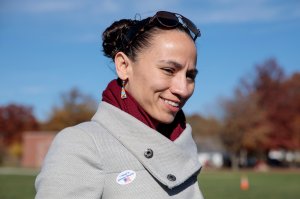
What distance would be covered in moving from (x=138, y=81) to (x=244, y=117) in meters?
56.6

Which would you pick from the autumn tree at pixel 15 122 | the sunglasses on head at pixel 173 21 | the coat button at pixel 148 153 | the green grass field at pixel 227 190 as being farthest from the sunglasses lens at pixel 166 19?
the autumn tree at pixel 15 122

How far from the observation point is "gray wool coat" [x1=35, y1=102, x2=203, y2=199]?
167cm

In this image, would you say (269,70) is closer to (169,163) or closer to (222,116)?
(222,116)

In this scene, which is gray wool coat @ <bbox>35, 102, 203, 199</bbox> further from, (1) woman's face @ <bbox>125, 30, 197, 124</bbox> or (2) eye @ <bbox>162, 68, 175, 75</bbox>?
(2) eye @ <bbox>162, 68, 175, 75</bbox>

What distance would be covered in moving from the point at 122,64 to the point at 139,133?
326 mm

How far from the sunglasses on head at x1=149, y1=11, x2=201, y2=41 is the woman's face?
5 centimetres

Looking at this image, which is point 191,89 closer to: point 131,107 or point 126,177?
point 131,107

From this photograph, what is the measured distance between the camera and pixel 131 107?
2027mm

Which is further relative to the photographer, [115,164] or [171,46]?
[171,46]

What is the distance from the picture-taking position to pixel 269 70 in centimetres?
6384

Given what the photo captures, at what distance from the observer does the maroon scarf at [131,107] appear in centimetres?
202

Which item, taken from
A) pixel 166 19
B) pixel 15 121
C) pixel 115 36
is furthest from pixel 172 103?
pixel 15 121

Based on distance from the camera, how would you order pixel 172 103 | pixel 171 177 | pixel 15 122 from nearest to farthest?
pixel 171 177 < pixel 172 103 < pixel 15 122

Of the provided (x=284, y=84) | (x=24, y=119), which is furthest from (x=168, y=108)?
(x=24, y=119)
